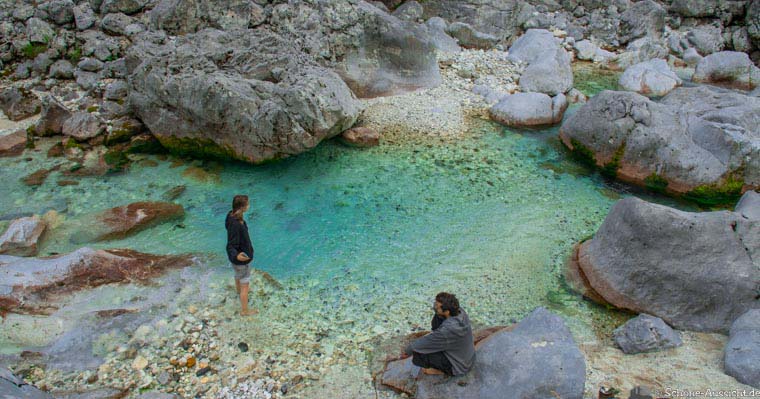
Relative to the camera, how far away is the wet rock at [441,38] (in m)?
22.2

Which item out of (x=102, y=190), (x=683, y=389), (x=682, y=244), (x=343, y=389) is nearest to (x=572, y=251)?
(x=682, y=244)

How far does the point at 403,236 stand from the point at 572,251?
12.5ft

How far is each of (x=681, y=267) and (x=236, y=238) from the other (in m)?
8.09

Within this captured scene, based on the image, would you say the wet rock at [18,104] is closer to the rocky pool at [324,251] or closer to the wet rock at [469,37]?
the rocky pool at [324,251]

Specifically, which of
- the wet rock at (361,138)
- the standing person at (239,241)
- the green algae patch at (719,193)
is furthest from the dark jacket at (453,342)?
the green algae patch at (719,193)

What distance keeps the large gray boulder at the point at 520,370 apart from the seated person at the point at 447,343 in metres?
0.23

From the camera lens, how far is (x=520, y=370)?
718 centimetres

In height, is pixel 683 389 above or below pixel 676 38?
below

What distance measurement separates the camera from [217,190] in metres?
13.6

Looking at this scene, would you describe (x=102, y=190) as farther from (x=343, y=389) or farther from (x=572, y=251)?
(x=572, y=251)

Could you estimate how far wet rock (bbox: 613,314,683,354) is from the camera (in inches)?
328

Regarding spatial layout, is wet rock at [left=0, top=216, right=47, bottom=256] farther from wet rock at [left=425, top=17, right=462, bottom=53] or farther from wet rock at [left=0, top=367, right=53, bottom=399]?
wet rock at [left=425, top=17, right=462, bottom=53]

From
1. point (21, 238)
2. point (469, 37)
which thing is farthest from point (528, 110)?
point (21, 238)

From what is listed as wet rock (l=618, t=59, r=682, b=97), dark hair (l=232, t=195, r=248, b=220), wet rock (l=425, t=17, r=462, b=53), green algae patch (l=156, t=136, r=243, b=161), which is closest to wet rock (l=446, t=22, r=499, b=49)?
wet rock (l=425, t=17, r=462, b=53)
